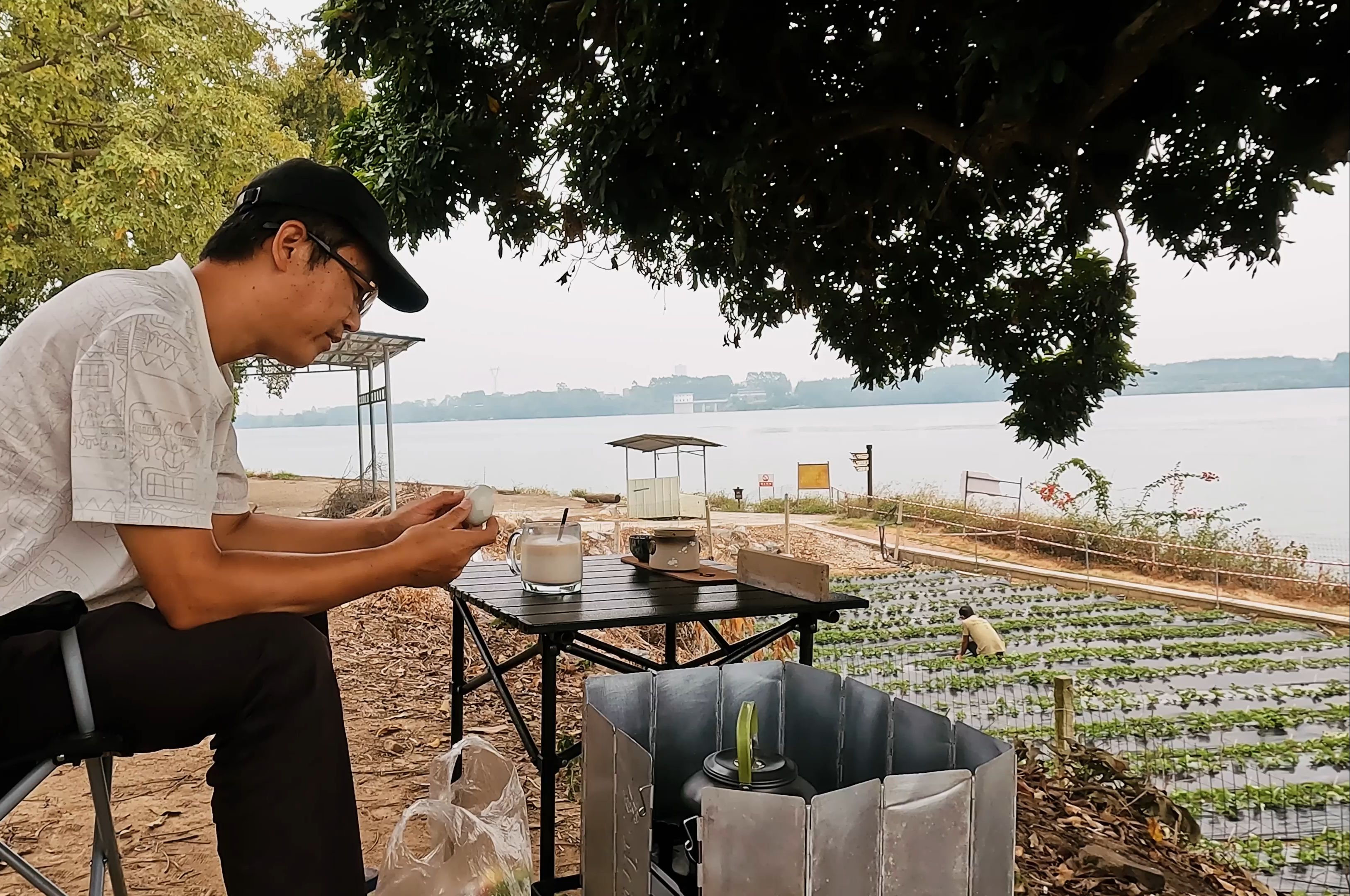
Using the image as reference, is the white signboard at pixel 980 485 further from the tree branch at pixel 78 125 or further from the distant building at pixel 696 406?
the tree branch at pixel 78 125

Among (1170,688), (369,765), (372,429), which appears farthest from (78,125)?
(1170,688)

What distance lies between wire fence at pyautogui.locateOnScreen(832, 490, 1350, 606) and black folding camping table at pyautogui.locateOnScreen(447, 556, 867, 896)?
2033 millimetres

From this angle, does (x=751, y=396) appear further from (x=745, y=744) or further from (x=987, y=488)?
(x=745, y=744)

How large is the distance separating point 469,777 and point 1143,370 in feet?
6.02

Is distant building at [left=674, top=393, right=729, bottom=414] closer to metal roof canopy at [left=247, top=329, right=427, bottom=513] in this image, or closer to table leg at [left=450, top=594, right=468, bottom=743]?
metal roof canopy at [left=247, top=329, right=427, bottom=513]

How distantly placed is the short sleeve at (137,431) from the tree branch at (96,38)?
3.72m

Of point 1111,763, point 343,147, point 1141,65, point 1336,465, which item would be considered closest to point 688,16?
point 1141,65

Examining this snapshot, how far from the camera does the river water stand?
85.9 inches

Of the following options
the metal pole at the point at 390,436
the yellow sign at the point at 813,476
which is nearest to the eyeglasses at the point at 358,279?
the metal pole at the point at 390,436

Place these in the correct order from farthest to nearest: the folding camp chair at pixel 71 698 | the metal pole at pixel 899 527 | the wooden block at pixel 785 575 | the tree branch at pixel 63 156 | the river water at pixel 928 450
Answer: the metal pole at pixel 899 527, the tree branch at pixel 63 156, the river water at pixel 928 450, the wooden block at pixel 785 575, the folding camp chair at pixel 71 698

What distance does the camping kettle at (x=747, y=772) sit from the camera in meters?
1.10

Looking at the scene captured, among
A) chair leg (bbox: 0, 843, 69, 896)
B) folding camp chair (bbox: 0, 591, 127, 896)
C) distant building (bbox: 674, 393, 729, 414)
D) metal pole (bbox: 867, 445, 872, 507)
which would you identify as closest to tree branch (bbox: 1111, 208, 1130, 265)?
folding camp chair (bbox: 0, 591, 127, 896)

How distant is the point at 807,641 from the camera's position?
1.67 meters

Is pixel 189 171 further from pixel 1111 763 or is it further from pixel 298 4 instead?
pixel 1111 763
